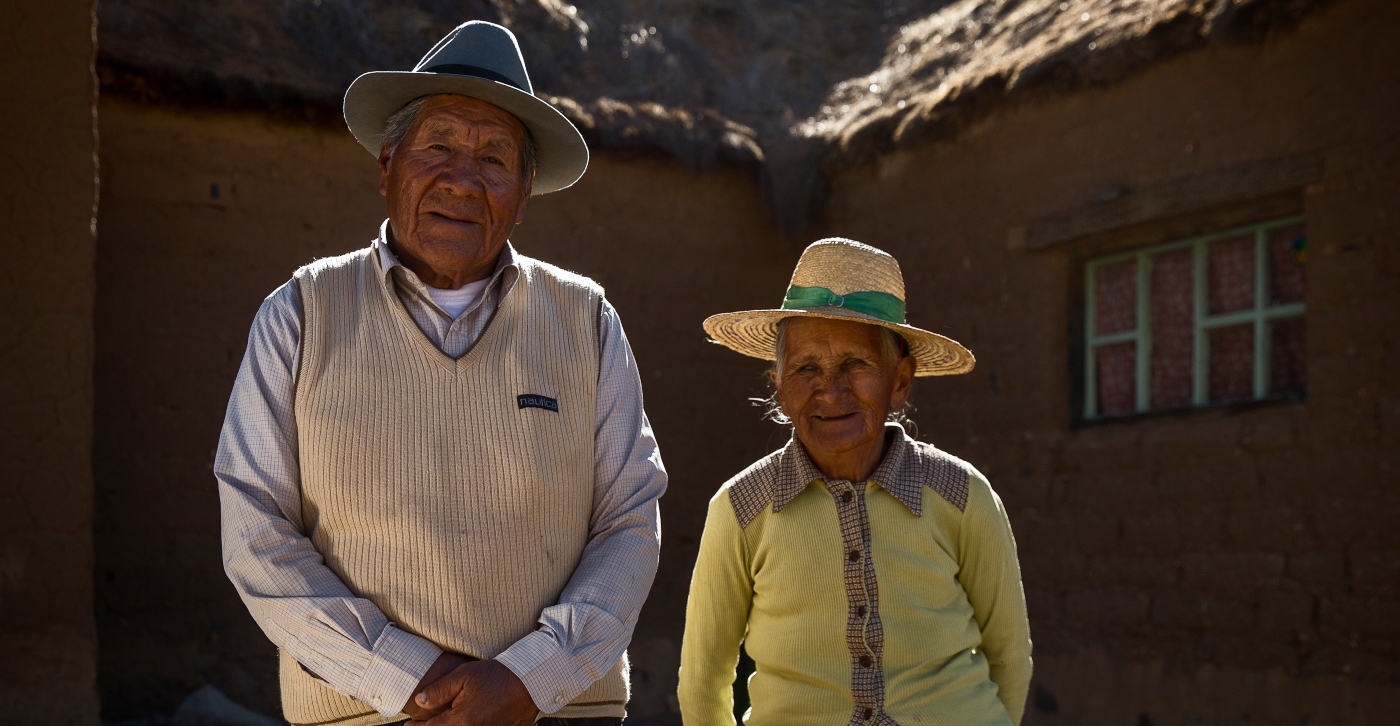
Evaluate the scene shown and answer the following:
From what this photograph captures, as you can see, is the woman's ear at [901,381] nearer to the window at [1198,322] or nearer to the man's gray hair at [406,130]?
the man's gray hair at [406,130]

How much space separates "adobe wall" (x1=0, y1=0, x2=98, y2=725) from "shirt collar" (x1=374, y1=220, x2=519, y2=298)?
3144mm

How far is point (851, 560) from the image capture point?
2.78m

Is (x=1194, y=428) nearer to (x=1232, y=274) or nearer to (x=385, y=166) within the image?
(x=1232, y=274)

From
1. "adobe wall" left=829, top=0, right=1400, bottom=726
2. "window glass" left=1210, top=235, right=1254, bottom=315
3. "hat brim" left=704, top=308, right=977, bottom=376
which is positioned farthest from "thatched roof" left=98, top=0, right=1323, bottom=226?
"hat brim" left=704, top=308, right=977, bottom=376

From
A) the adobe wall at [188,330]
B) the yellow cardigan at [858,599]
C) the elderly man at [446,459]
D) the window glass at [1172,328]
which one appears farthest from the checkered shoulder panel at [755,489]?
the adobe wall at [188,330]

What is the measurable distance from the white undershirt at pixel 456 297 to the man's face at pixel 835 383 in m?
0.74

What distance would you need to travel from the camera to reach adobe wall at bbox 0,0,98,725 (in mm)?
5023

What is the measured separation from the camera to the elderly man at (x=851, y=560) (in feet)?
8.92

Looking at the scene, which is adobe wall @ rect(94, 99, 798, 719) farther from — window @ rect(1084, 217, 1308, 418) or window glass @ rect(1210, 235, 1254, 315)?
window glass @ rect(1210, 235, 1254, 315)

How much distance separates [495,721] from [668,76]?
7276 mm

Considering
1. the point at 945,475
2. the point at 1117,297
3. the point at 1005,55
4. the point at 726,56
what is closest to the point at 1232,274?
the point at 1117,297

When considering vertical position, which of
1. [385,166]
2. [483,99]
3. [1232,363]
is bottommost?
[1232,363]

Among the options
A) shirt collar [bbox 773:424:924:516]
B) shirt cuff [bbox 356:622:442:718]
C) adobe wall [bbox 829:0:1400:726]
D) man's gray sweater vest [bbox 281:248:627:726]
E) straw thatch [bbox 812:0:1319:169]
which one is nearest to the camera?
shirt cuff [bbox 356:622:442:718]

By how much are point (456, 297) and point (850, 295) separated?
85 centimetres
